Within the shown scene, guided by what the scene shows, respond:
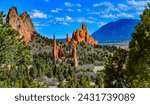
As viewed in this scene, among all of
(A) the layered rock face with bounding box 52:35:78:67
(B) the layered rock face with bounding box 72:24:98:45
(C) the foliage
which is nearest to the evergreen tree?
(C) the foliage

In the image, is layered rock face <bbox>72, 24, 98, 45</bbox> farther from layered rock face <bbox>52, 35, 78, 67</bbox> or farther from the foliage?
the foliage

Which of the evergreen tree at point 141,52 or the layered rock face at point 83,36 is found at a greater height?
the layered rock face at point 83,36

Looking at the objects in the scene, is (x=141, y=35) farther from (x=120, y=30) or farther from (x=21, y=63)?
(x=120, y=30)

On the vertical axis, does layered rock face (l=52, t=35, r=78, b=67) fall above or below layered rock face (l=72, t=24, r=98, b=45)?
below

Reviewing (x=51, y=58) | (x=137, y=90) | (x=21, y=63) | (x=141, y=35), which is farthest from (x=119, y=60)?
(x=51, y=58)

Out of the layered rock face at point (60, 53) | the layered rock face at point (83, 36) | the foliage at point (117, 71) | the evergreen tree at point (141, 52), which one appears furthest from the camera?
the layered rock face at point (83, 36)

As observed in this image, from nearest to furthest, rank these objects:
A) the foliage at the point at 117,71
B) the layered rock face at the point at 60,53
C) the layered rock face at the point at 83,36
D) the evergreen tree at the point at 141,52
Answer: the evergreen tree at the point at 141,52 → the foliage at the point at 117,71 → the layered rock face at the point at 60,53 → the layered rock face at the point at 83,36

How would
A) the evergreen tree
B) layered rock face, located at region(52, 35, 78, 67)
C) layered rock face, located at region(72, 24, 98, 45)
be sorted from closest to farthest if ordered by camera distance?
the evergreen tree → layered rock face, located at region(52, 35, 78, 67) → layered rock face, located at region(72, 24, 98, 45)

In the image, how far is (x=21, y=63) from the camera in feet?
78.5

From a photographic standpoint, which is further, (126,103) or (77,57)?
(77,57)

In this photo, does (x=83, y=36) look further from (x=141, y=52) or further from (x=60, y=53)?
(x=141, y=52)

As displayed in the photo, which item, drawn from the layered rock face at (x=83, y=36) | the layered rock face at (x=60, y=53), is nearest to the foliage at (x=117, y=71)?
the layered rock face at (x=60, y=53)

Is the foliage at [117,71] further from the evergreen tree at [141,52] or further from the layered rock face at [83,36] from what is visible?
the layered rock face at [83,36]

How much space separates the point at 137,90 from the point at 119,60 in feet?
47.7
